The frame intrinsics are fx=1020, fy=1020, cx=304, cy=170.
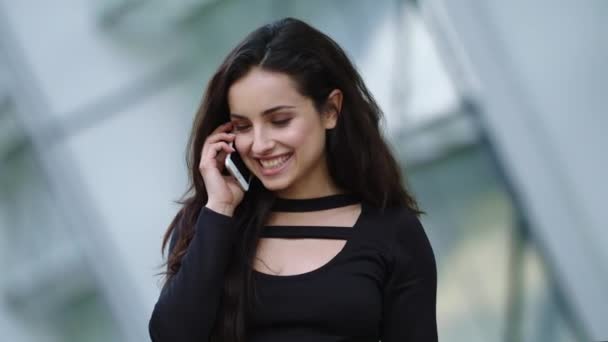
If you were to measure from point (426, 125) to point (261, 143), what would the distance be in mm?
2996

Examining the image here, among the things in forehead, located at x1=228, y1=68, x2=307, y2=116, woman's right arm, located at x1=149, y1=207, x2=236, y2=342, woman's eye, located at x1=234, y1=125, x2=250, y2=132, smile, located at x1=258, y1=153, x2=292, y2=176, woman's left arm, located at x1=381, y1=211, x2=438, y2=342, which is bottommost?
woman's left arm, located at x1=381, y1=211, x2=438, y2=342

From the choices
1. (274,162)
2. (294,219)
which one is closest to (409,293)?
(294,219)

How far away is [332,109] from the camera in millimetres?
2195

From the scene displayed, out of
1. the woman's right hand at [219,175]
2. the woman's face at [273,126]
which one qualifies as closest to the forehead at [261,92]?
the woman's face at [273,126]

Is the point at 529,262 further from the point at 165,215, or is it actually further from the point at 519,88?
the point at 165,215

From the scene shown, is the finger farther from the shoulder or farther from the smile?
the shoulder

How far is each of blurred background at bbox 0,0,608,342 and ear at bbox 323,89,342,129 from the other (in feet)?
8.62

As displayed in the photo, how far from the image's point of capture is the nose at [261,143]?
2016 millimetres

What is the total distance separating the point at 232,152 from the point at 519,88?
2.76 m

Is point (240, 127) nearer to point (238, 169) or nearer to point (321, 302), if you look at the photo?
point (238, 169)

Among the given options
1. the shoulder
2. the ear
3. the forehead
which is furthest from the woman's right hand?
the shoulder

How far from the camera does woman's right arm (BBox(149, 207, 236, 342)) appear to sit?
2.00 m

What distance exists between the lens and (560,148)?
183 inches

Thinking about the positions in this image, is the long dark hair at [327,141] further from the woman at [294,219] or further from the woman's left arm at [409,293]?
the woman's left arm at [409,293]
